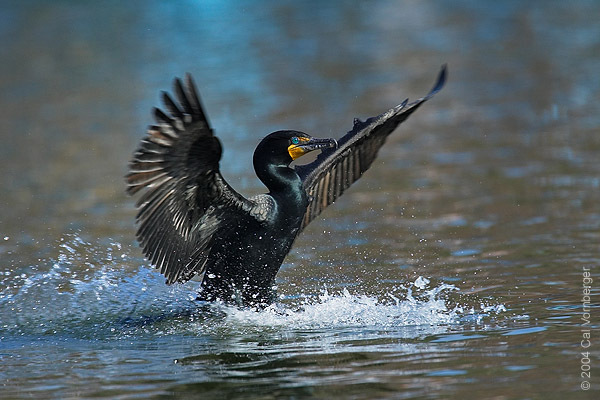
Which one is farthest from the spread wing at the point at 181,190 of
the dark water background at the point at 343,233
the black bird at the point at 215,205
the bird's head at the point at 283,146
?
the dark water background at the point at 343,233

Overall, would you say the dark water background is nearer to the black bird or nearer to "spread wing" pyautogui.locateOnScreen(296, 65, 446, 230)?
the black bird

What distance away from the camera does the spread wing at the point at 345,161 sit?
24.8 feet

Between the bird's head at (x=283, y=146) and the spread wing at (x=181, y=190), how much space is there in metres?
0.33

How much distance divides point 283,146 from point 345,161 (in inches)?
44.2

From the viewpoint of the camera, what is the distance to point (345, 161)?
7.84 metres

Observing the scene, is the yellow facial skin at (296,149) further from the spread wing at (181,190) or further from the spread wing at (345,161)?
the spread wing at (345,161)

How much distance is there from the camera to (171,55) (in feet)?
70.8

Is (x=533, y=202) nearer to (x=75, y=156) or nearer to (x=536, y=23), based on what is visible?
(x=75, y=156)

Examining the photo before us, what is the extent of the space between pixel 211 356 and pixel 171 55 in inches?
631

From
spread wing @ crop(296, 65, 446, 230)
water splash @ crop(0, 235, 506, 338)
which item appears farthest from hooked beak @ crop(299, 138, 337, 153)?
water splash @ crop(0, 235, 506, 338)

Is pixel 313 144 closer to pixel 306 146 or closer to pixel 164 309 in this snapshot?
pixel 306 146

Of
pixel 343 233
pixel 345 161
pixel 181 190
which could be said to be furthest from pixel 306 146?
pixel 343 233

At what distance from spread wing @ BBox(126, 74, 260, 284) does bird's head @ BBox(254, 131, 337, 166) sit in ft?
1.09

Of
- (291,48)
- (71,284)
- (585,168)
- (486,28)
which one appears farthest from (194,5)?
(71,284)
